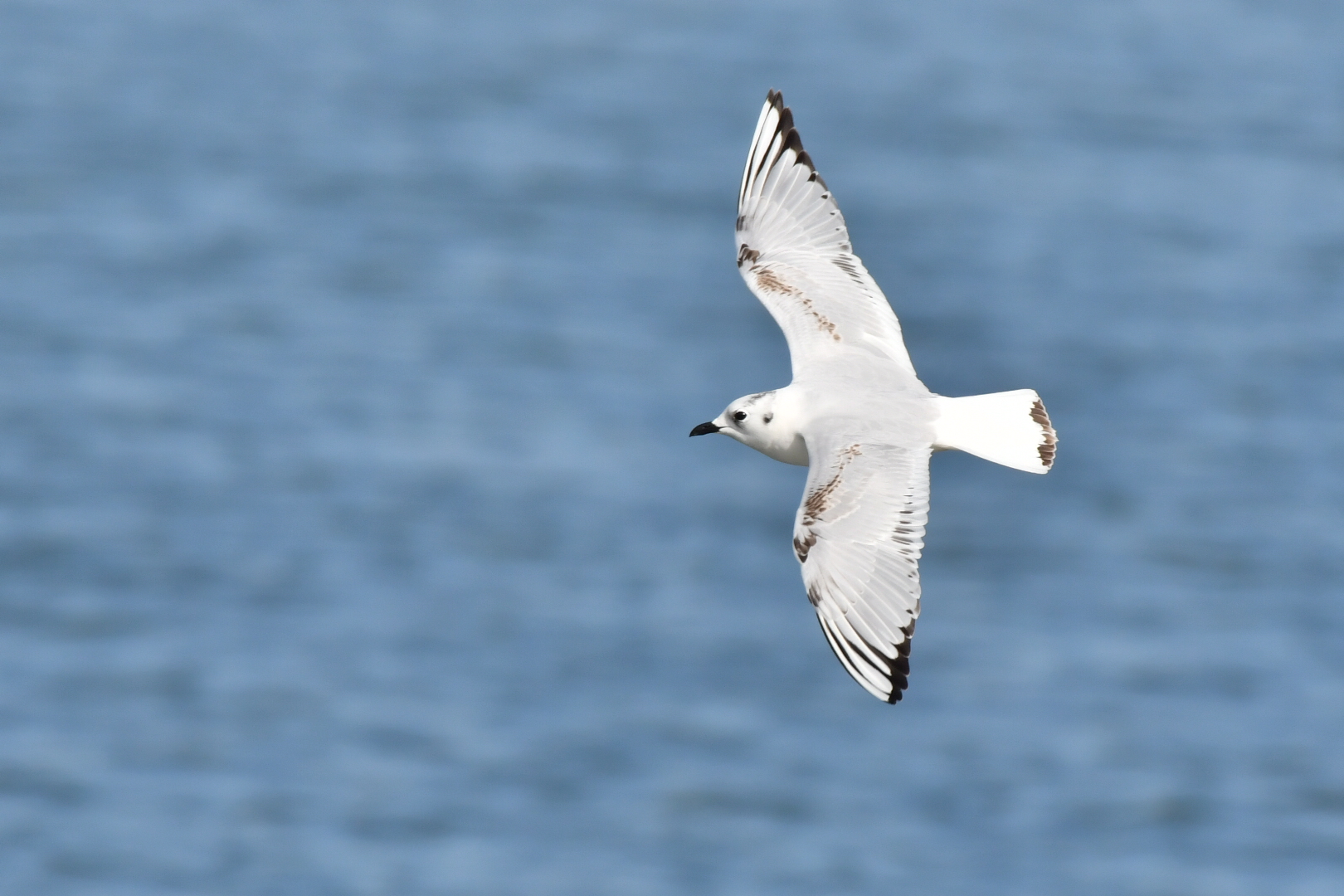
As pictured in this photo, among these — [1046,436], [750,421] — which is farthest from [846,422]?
[1046,436]

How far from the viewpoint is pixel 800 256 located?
11.0 meters

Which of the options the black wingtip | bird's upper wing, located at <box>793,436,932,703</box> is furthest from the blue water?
bird's upper wing, located at <box>793,436,932,703</box>

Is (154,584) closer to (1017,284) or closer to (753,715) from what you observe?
(753,715)

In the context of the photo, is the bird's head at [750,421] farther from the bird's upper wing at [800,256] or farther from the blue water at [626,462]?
the blue water at [626,462]

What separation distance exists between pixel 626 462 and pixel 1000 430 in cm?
2280

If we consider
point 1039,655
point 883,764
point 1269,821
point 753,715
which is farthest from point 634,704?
point 1269,821

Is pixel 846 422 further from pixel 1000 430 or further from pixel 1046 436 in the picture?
pixel 1046 436

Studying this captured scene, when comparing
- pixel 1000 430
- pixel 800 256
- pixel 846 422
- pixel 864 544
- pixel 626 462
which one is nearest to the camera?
pixel 864 544

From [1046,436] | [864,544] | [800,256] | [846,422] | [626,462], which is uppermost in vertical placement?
[626,462]

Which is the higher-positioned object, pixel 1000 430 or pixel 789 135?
pixel 789 135

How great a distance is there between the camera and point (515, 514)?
103 ft

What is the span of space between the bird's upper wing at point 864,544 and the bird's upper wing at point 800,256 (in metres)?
1.28

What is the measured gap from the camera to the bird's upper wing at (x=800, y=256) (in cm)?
1046

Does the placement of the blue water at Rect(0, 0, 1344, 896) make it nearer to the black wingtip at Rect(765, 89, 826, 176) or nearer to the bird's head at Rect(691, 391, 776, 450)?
the black wingtip at Rect(765, 89, 826, 176)
